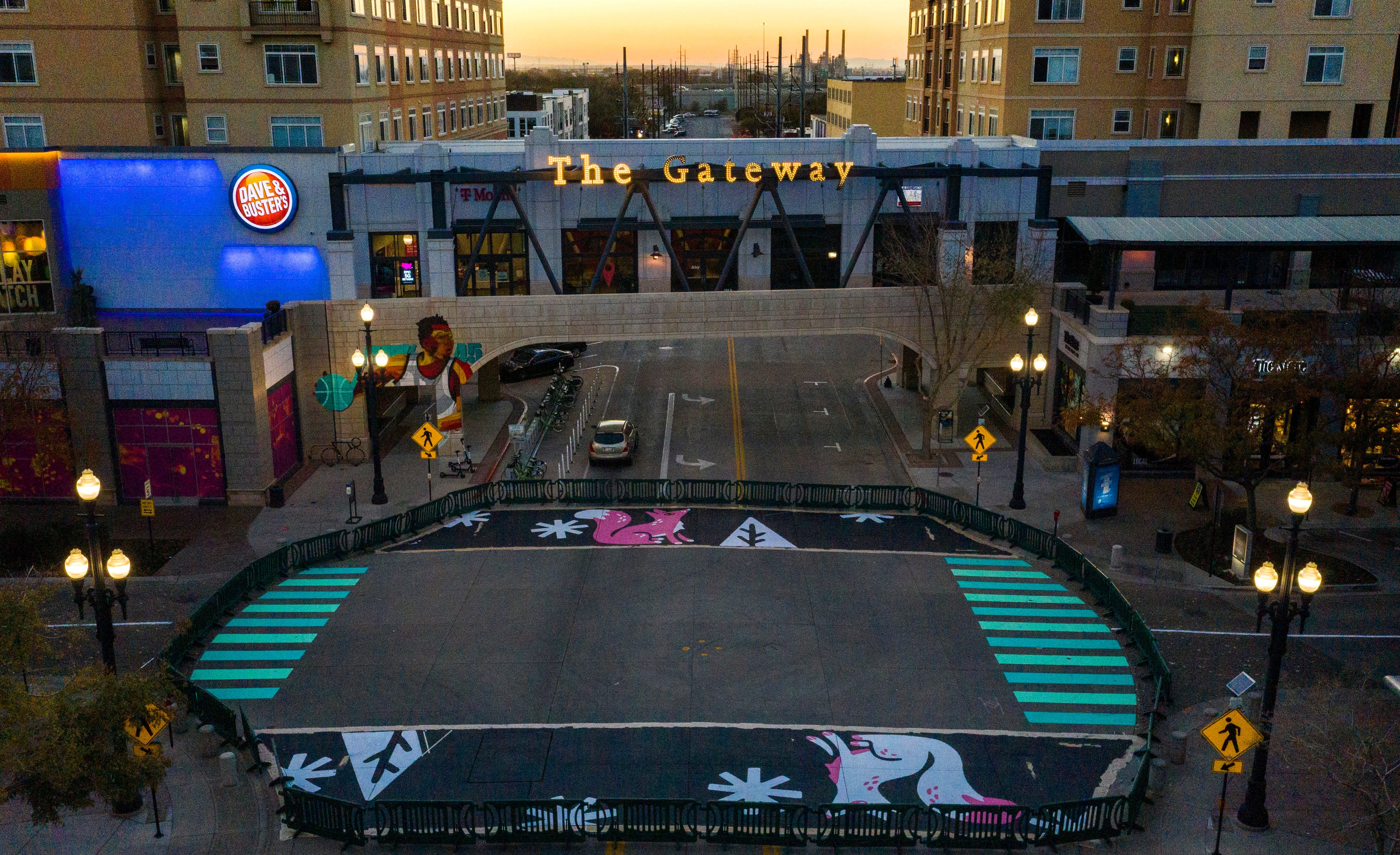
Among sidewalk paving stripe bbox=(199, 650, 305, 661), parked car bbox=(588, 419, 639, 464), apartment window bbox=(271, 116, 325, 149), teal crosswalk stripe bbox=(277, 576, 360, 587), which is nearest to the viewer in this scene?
sidewalk paving stripe bbox=(199, 650, 305, 661)

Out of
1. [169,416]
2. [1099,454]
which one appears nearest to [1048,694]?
[1099,454]

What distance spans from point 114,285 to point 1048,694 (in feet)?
113

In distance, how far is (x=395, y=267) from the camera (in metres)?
42.6

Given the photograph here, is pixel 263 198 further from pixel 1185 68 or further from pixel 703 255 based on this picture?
pixel 1185 68

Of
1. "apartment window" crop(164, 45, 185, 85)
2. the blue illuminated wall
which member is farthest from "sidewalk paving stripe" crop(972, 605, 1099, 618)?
"apartment window" crop(164, 45, 185, 85)

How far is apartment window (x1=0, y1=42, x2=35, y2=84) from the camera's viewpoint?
5356 centimetres

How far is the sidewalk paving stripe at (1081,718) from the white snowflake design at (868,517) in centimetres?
1150

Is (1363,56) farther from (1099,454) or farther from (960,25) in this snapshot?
(1099,454)

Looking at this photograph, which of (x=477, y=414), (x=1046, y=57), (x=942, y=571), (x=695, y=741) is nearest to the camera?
(x=695, y=741)

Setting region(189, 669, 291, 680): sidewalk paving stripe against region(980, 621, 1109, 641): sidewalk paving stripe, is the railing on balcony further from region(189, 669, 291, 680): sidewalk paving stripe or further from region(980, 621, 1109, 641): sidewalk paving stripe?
region(980, 621, 1109, 641): sidewalk paving stripe

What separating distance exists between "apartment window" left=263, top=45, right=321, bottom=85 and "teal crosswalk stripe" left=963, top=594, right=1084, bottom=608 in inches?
1672

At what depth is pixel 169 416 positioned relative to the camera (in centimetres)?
3491

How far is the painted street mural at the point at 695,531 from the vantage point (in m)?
32.5

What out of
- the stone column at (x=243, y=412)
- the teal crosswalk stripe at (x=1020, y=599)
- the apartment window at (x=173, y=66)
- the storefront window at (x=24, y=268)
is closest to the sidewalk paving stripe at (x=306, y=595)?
the stone column at (x=243, y=412)
